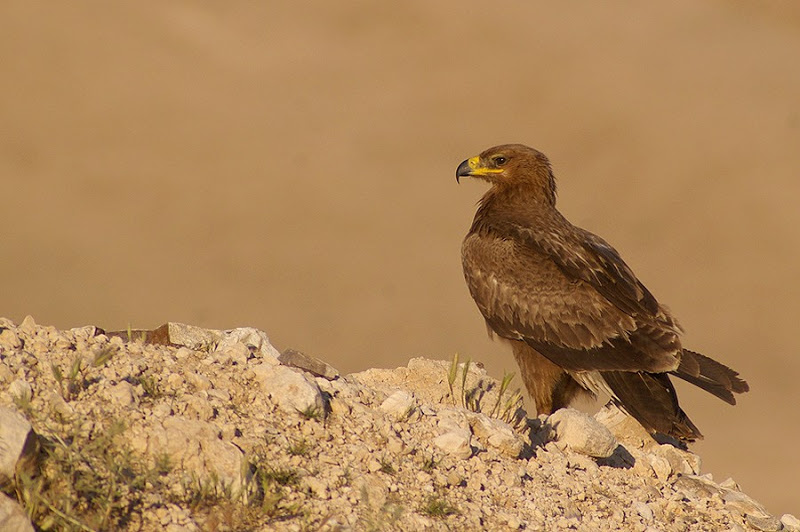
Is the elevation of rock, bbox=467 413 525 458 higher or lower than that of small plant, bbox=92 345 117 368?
higher

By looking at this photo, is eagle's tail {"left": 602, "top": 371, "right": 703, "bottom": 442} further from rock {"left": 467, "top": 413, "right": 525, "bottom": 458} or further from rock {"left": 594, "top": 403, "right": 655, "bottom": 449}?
rock {"left": 467, "top": 413, "right": 525, "bottom": 458}

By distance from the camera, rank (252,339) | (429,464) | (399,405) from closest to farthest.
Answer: (429,464)
(399,405)
(252,339)


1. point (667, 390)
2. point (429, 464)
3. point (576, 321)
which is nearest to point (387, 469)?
point (429, 464)

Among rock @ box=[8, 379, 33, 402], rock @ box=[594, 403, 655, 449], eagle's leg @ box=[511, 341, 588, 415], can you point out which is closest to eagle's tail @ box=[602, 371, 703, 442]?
rock @ box=[594, 403, 655, 449]

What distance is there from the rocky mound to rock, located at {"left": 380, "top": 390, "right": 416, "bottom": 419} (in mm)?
11

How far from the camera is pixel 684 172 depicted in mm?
23172

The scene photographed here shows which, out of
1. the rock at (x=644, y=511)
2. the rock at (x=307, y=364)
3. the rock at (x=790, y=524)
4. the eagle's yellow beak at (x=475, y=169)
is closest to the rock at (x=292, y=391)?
the rock at (x=307, y=364)

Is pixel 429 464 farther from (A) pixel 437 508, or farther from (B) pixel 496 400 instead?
(B) pixel 496 400

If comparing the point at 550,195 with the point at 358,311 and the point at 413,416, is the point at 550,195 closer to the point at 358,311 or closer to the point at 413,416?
the point at 413,416

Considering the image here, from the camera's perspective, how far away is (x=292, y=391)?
538cm

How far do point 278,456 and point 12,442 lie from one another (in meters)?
1.13

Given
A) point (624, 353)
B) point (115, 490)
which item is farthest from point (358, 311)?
point (115, 490)

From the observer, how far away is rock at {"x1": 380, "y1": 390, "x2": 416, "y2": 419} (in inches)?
222

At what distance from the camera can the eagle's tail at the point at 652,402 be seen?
763 centimetres
